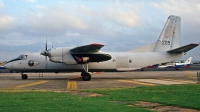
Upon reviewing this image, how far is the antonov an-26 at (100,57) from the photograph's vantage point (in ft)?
96.0

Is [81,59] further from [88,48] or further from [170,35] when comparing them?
[170,35]

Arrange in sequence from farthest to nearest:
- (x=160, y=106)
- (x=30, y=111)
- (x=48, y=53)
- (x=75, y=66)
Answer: (x=75, y=66)
(x=48, y=53)
(x=160, y=106)
(x=30, y=111)

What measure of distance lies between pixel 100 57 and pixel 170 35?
9947 millimetres

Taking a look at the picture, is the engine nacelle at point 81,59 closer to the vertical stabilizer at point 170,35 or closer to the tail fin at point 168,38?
the tail fin at point 168,38

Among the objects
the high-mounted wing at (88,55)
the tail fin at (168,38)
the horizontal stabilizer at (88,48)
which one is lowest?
the high-mounted wing at (88,55)

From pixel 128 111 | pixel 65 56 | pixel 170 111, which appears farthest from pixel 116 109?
pixel 65 56

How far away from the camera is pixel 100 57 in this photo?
3044 cm

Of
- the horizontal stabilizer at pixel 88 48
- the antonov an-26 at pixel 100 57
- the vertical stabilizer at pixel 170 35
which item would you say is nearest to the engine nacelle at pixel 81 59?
the antonov an-26 at pixel 100 57

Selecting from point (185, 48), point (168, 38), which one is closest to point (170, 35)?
point (168, 38)

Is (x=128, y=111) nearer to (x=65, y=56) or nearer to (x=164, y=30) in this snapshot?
(x=65, y=56)

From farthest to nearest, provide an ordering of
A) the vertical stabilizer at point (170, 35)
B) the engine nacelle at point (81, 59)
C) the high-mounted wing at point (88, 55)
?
1. the vertical stabilizer at point (170, 35)
2. the engine nacelle at point (81, 59)
3. the high-mounted wing at point (88, 55)

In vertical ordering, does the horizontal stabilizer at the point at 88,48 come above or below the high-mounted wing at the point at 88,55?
above

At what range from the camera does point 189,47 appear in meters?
30.1

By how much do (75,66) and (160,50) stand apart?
35.7 ft
